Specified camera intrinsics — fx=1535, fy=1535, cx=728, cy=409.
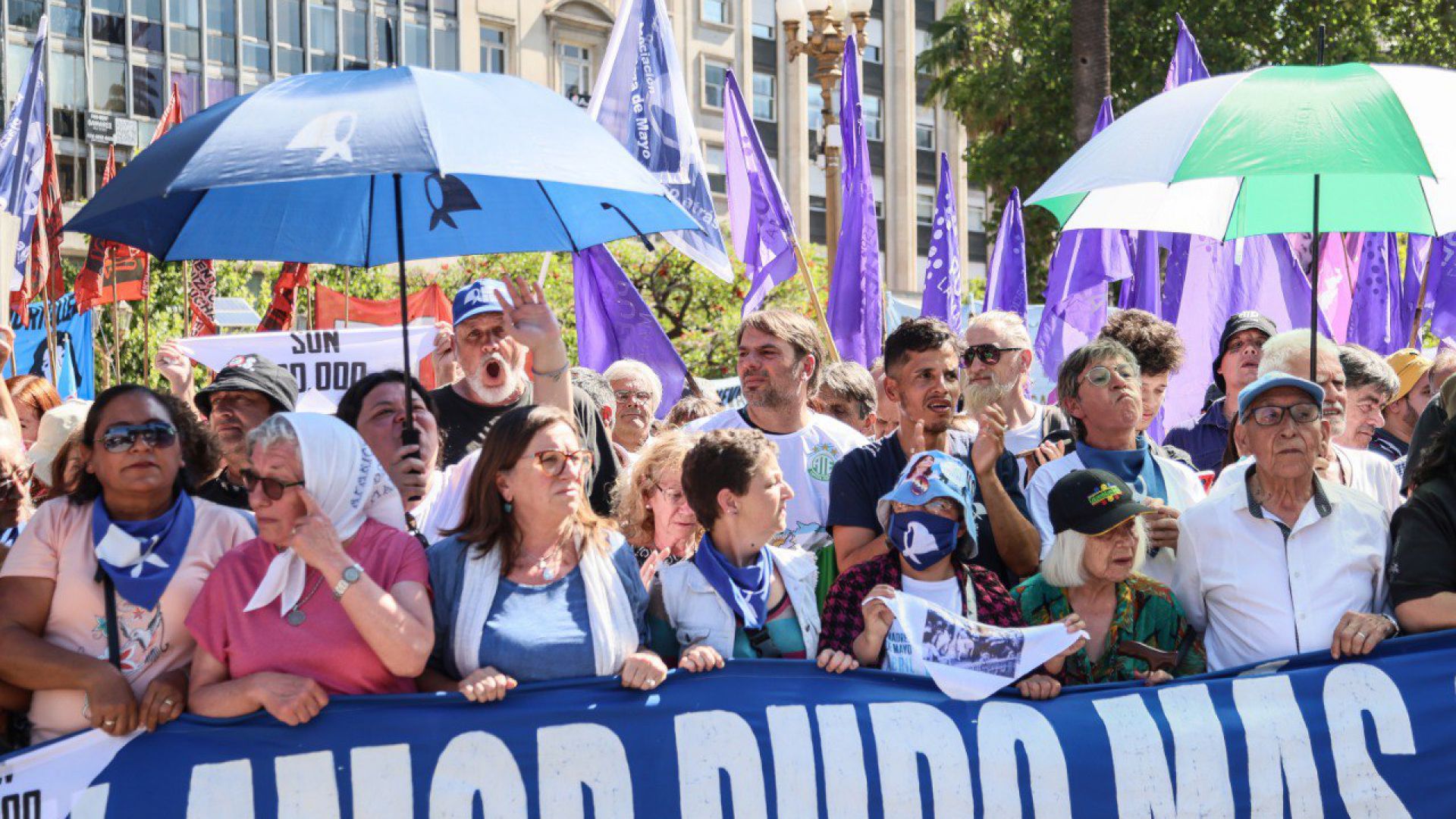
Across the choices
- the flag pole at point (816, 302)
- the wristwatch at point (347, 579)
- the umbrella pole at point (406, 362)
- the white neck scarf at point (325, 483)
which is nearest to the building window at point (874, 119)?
the flag pole at point (816, 302)

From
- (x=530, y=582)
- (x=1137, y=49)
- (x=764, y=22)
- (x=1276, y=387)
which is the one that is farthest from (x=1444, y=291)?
(x=764, y=22)

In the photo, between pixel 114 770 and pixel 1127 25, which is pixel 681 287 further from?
pixel 114 770

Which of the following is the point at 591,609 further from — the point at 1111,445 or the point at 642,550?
the point at 1111,445

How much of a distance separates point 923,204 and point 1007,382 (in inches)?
1808

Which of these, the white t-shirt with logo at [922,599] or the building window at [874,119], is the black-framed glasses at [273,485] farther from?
the building window at [874,119]

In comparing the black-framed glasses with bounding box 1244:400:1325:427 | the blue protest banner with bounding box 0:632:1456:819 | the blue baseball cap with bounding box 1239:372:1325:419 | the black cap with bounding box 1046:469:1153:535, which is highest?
the blue baseball cap with bounding box 1239:372:1325:419

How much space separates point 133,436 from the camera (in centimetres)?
409

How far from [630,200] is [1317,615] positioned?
2385 mm

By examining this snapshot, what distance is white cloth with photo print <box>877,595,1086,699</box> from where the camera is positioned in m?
4.06

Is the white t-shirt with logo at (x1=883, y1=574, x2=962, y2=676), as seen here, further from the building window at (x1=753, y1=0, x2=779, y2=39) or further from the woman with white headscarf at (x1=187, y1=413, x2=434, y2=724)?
the building window at (x1=753, y1=0, x2=779, y2=39)

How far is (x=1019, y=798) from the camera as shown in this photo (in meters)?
4.06

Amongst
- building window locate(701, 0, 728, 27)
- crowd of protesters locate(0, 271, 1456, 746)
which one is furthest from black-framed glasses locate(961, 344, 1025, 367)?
building window locate(701, 0, 728, 27)

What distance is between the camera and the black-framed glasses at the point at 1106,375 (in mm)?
5016

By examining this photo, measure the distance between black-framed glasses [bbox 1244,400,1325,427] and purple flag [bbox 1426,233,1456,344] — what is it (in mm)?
5279
